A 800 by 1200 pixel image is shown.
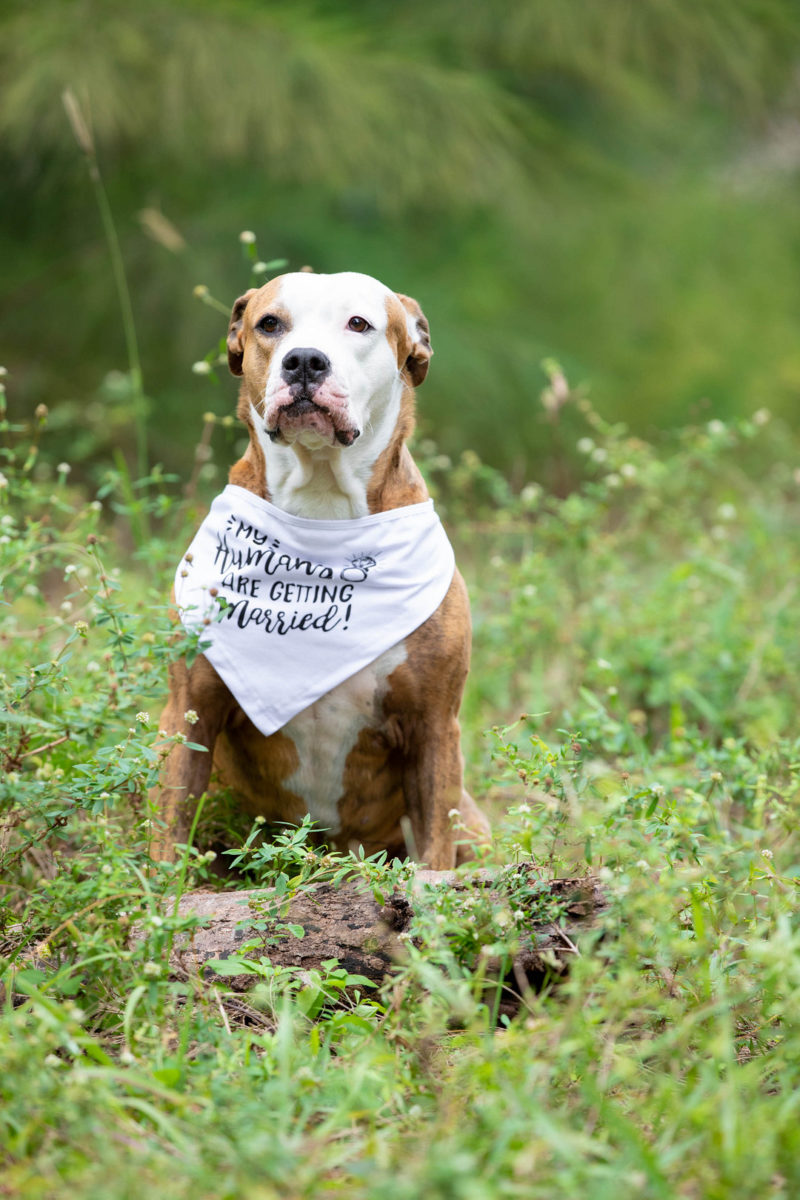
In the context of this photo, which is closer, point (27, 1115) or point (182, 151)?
point (27, 1115)

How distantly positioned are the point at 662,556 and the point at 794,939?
4073 millimetres

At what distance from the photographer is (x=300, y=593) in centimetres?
276

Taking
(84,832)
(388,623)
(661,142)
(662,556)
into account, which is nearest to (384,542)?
(388,623)

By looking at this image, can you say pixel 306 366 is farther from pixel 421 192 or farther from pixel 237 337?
pixel 421 192

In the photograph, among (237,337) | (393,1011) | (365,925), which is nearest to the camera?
(393,1011)

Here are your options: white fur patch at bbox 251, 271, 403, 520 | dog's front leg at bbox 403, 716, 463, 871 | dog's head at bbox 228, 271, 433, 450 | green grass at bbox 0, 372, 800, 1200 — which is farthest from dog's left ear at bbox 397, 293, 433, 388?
dog's front leg at bbox 403, 716, 463, 871

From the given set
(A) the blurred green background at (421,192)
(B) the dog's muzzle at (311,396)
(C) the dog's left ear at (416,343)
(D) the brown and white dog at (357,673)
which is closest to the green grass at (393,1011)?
(D) the brown and white dog at (357,673)

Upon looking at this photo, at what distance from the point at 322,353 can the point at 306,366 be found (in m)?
0.05

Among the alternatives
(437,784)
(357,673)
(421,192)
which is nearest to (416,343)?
(357,673)

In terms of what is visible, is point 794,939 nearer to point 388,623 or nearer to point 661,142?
point 388,623

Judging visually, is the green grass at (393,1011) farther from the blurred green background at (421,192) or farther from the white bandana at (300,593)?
the blurred green background at (421,192)

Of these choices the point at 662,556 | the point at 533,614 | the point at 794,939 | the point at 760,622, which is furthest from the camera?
the point at 662,556

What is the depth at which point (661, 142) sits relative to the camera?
341 inches

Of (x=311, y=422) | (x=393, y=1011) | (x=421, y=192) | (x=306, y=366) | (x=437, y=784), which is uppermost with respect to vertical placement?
(x=306, y=366)
